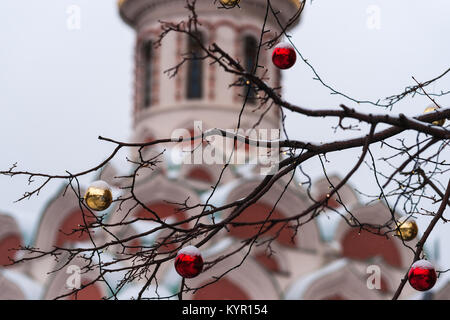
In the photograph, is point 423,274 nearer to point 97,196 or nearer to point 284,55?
point 284,55

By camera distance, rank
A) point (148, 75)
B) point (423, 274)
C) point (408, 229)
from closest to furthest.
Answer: point (423, 274)
point (408, 229)
point (148, 75)

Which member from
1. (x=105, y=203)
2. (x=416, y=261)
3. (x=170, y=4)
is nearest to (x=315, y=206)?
(x=416, y=261)

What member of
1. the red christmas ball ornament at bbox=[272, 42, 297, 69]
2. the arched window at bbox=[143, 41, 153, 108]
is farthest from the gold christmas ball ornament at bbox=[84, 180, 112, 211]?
the arched window at bbox=[143, 41, 153, 108]

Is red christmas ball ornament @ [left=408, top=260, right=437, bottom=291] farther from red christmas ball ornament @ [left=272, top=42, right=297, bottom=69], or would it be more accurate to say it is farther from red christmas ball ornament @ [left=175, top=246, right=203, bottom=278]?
red christmas ball ornament @ [left=272, top=42, right=297, bottom=69]

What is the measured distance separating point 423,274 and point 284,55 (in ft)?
3.29

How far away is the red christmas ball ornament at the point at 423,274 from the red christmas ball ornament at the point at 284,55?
928 millimetres

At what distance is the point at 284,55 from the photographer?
10.1ft

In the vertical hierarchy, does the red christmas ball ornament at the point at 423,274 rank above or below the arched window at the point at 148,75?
below

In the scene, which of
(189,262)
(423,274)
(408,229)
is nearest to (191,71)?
(408,229)

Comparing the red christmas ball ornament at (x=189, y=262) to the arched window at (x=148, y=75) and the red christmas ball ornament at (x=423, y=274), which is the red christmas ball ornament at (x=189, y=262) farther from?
the arched window at (x=148, y=75)

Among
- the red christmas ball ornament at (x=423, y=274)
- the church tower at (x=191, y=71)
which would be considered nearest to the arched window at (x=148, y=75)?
the church tower at (x=191, y=71)

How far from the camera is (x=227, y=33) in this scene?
1306 cm

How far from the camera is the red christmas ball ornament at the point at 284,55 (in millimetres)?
3082
